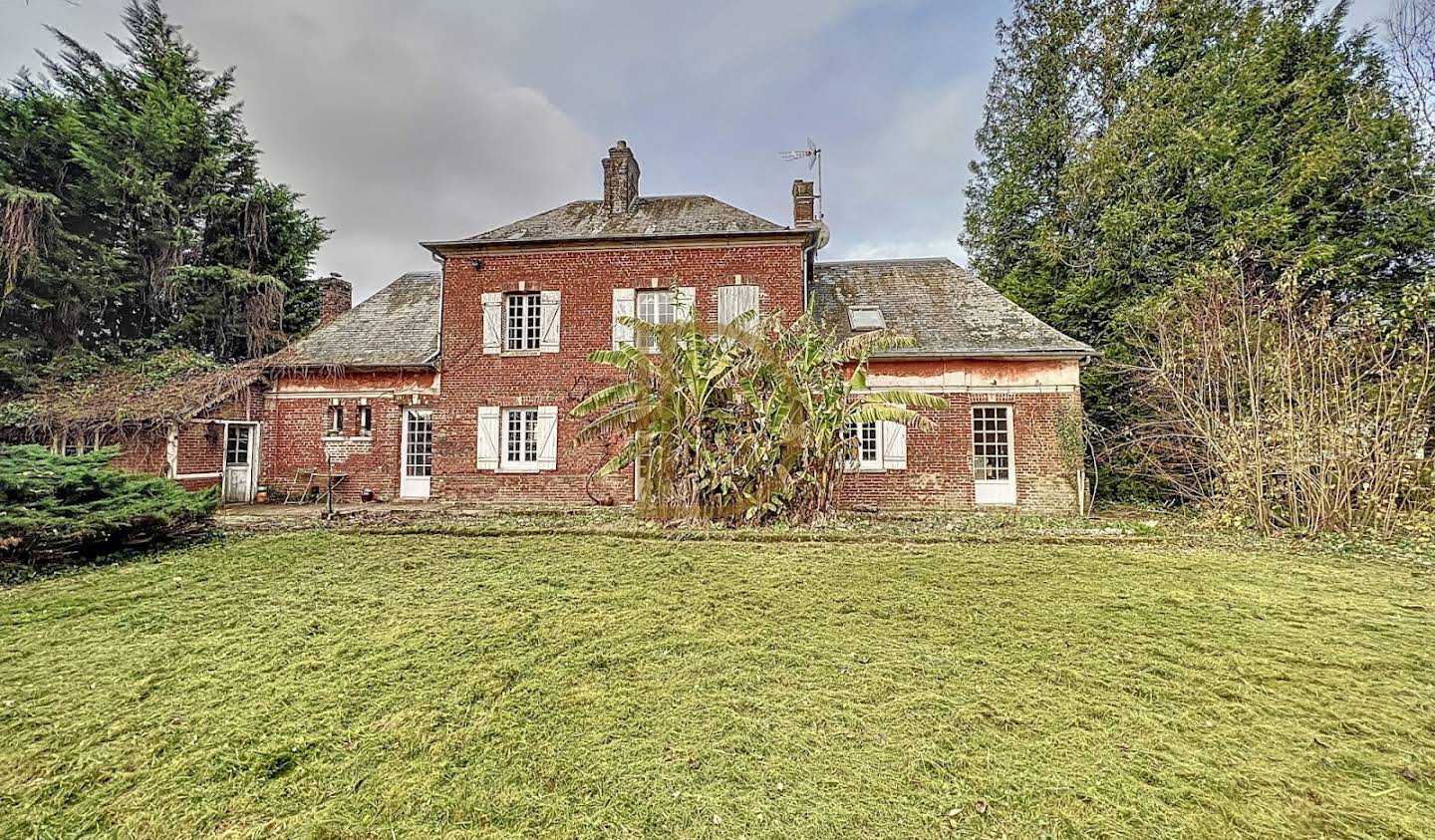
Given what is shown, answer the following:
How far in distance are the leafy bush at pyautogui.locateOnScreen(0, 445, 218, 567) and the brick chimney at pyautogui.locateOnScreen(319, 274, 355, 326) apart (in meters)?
9.38

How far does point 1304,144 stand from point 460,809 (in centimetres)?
1834

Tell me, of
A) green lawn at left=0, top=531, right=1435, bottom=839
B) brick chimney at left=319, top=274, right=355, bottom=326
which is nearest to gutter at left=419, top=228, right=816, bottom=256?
brick chimney at left=319, top=274, right=355, bottom=326

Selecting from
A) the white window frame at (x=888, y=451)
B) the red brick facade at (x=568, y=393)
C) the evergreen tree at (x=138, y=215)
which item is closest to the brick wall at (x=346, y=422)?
the red brick facade at (x=568, y=393)

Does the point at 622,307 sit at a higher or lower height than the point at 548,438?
higher

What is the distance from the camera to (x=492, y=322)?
39.6ft

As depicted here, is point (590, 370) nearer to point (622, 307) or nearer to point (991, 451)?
point (622, 307)

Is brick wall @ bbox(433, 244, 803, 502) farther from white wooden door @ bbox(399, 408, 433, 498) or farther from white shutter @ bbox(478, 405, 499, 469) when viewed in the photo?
white wooden door @ bbox(399, 408, 433, 498)

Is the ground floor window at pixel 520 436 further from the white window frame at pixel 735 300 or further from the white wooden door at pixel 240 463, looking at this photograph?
the white wooden door at pixel 240 463

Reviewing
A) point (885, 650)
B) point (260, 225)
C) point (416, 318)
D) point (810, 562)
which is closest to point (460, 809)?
point (885, 650)

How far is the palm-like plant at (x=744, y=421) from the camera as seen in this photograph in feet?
25.7

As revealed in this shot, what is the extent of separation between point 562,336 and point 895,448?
7.41 metres

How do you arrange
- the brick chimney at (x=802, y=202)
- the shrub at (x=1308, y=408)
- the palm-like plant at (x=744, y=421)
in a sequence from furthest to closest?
the brick chimney at (x=802, y=202), the palm-like plant at (x=744, y=421), the shrub at (x=1308, y=408)

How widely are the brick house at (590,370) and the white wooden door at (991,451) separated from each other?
0.10ft

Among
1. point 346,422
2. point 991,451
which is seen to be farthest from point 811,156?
point 346,422
